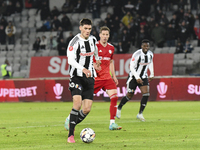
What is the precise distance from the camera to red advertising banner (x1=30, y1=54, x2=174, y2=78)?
62.1 feet

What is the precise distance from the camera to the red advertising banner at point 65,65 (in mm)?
18922

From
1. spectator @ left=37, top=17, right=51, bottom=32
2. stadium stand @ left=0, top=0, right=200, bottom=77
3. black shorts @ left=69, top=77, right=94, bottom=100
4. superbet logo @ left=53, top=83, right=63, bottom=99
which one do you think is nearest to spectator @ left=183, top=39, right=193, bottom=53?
stadium stand @ left=0, top=0, right=200, bottom=77

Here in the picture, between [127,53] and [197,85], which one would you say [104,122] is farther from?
[127,53]

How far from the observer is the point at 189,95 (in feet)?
56.5

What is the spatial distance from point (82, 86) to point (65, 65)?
13.3 m

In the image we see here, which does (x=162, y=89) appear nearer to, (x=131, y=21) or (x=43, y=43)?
(x=131, y=21)

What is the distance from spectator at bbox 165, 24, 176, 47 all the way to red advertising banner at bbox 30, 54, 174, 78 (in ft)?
7.27

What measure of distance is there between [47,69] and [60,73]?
0.73 metres

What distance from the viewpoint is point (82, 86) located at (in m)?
7.12

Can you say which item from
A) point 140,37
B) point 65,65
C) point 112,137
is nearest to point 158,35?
point 140,37

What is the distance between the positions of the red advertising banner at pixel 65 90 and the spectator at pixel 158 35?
3.99 metres

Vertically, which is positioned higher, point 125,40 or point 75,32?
point 75,32

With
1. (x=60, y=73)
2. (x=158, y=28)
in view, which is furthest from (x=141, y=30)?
(x=60, y=73)

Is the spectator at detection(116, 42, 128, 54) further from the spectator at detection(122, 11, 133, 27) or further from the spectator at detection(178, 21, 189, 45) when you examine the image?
the spectator at detection(178, 21, 189, 45)
